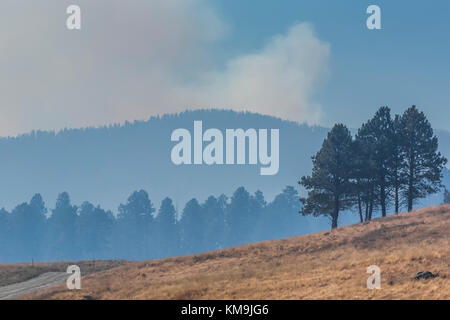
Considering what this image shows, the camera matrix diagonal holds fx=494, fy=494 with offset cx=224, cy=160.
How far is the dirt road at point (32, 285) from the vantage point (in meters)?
32.3

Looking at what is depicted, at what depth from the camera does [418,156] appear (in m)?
52.0

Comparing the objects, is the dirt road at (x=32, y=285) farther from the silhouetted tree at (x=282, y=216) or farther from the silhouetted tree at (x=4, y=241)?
the silhouetted tree at (x=282, y=216)

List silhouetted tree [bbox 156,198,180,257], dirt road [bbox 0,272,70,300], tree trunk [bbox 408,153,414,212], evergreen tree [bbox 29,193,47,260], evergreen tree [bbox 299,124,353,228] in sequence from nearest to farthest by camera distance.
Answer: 1. dirt road [bbox 0,272,70,300]
2. evergreen tree [bbox 299,124,353,228]
3. tree trunk [bbox 408,153,414,212]
4. evergreen tree [bbox 29,193,47,260]
5. silhouetted tree [bbox 156,198,180,257]

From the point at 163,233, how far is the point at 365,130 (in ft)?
323

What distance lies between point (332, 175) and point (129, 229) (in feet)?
334

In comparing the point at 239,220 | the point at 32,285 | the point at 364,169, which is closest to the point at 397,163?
the point at 364,169


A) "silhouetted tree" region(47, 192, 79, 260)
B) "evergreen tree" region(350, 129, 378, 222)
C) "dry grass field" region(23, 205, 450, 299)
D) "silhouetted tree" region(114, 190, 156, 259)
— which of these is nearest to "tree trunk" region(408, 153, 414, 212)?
"evergreen tree" region(350, 129, 378, 222)

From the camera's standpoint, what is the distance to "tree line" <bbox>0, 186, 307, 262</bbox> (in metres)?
130

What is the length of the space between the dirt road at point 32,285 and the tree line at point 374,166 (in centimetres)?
2525

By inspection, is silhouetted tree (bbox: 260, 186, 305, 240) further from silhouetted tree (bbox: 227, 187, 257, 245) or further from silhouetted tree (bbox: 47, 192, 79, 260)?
silhouetted tree (bbox: 47, 192, 79, 260)

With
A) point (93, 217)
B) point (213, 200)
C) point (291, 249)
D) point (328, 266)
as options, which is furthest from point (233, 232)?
point (328, 266)

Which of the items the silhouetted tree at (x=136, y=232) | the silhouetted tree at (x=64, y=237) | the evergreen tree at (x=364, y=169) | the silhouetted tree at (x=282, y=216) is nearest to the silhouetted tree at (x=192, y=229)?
the silhouetted tree at (x=136, y=232)

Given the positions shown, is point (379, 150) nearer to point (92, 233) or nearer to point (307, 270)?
point (307, 270)
